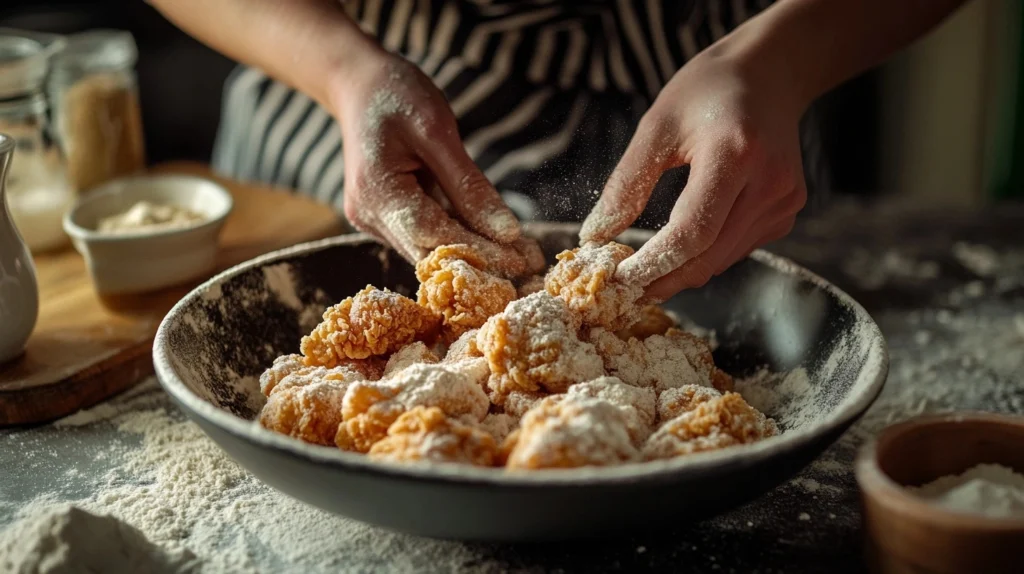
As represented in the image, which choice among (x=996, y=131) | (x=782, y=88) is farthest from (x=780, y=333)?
(x=996, y=131)

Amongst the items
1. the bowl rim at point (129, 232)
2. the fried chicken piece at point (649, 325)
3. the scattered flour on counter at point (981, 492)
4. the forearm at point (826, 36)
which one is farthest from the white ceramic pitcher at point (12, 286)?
the scattered flour on counter at point (981, 492)

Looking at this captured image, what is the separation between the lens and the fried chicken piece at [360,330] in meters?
1.14

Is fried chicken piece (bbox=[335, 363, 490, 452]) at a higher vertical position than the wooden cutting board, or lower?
higher

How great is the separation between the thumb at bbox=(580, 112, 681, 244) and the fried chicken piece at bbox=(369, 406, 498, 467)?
1.33 feet

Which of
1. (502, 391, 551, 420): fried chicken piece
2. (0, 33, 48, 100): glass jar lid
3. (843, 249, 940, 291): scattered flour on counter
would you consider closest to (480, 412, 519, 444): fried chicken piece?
(502, 391, 551, 420): fried chicken piece

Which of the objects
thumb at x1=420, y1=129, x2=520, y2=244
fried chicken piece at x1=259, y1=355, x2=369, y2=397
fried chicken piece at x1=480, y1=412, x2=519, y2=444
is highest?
thumb at x1=420, y1=129, x2=520, y2=244

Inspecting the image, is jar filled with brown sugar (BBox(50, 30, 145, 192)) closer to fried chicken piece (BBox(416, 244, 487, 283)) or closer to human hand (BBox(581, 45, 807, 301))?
fried chicken piece (BBox(416, 244, 487, 283))

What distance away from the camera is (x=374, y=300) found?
1154 millimetres

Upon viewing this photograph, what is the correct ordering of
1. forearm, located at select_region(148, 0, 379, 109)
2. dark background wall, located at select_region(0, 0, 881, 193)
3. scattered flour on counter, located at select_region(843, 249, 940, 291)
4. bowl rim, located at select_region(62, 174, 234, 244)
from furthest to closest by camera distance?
dark background wall, located at select_region(0, 0, 881, 193)
scattered flour on counter, located at select_region(843, 249, 940, 291)
bowl rim, located at select_region(62, 174, 234, 244)
forearm, located at select_region(148, 0, 379, 109)

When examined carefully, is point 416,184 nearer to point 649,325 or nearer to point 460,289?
point 460,289

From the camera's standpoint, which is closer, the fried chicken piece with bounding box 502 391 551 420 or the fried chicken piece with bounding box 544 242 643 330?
the fried chicken piece with bounding box 502 391 551 420

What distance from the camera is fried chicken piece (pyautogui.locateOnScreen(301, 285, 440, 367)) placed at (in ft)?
3.73

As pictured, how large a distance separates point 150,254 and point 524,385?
0.89m

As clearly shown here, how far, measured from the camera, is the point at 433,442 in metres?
0.88
